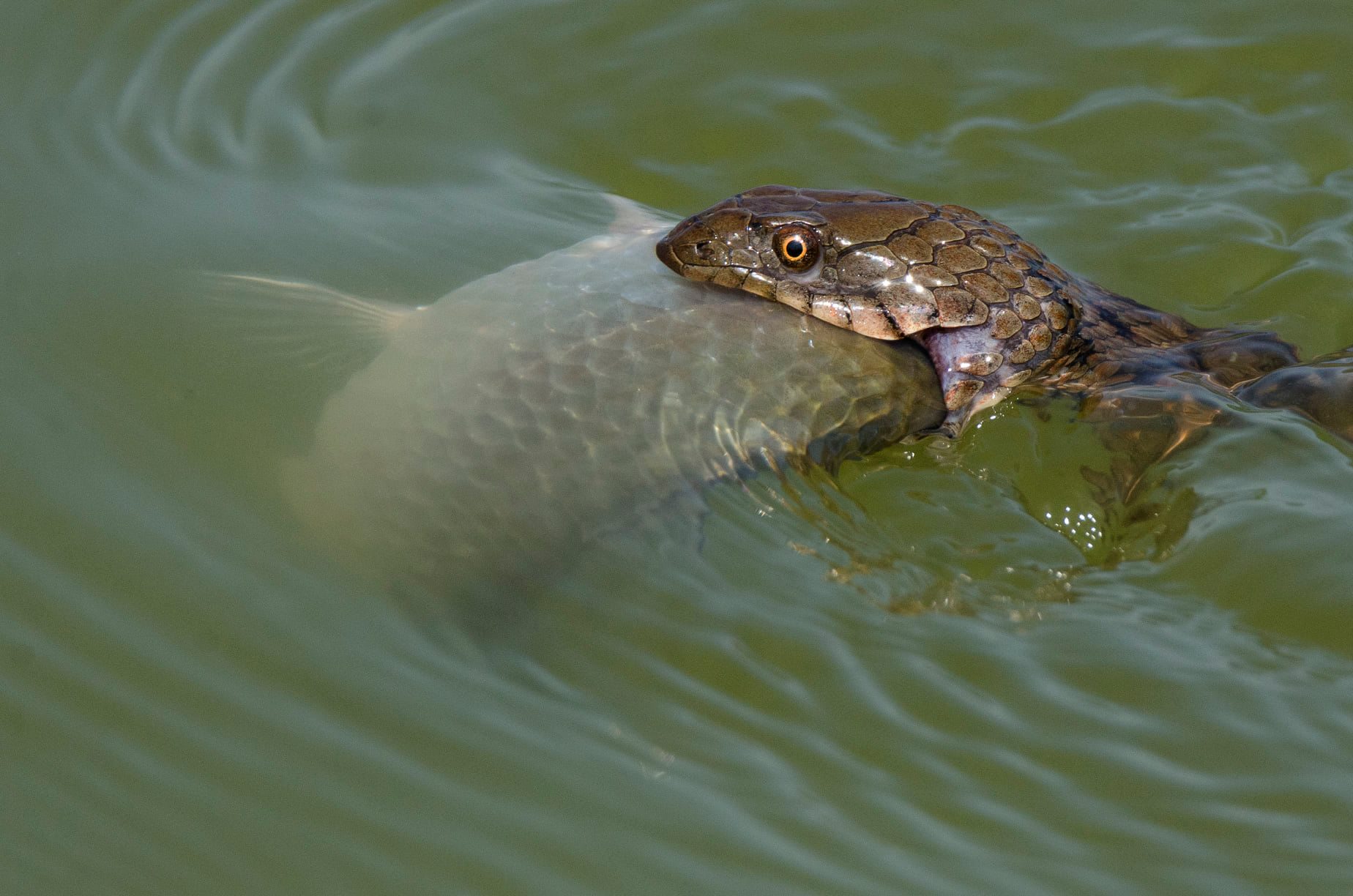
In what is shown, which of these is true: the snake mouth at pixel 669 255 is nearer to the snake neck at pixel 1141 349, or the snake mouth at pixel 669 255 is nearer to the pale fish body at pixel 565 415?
the pale fish body at pixel 565 415

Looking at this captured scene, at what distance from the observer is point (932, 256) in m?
4.15

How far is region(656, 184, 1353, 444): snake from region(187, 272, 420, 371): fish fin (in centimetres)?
94

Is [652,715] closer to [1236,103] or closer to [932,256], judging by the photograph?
[932,256]

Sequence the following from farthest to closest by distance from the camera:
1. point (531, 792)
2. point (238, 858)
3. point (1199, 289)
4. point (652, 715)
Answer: point (1199, 289), point (652, 715), point (531, 792), point (238, 858)

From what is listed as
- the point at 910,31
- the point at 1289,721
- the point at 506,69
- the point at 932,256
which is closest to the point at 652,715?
the point at 1289,721

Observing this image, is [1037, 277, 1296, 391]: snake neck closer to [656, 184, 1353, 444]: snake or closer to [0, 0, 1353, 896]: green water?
[656, 184, 1353, 444]: snake

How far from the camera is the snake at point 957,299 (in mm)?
4070

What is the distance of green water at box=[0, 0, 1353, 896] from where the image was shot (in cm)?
281

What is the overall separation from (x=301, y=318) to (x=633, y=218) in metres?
1.51

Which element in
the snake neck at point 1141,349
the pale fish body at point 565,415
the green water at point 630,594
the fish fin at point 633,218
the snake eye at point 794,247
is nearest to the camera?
the green water at point 630,594

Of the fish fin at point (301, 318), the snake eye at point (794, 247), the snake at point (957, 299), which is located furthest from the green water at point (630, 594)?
the snake eye at point (794, 247)

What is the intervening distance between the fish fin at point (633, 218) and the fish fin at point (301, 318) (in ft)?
3.28

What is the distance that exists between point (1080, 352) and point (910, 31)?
111 inches

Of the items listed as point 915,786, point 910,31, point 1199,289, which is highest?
point 910,31
